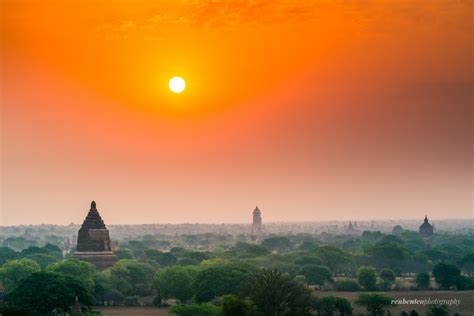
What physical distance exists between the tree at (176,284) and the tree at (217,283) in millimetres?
4174

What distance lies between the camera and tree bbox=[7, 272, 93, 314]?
3915 inches

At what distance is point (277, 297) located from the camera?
8844 centimetres

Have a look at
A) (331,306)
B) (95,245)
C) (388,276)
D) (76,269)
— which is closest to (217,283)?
(331,306)

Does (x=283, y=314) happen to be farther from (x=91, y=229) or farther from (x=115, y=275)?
(x=91, y=229)

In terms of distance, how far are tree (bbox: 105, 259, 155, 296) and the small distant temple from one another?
462 cm

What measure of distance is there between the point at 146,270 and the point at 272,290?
187ft

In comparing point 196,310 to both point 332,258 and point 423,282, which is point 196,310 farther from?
point 332,258

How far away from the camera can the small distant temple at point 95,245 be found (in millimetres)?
142125

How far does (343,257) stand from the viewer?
180 meters

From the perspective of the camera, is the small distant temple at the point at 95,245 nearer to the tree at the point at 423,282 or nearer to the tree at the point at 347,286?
the tree at the point at 347,286

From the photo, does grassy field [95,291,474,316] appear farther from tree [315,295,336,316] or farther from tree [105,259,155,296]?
tree [105,259,155,296]

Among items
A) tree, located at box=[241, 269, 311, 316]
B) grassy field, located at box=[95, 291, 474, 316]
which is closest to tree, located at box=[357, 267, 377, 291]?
grassy field, located at box=[95, 291, 474, 316]

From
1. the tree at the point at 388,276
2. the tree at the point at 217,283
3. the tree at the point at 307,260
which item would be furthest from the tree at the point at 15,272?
the tree at the point at 388,276

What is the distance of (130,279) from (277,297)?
4518 cm
